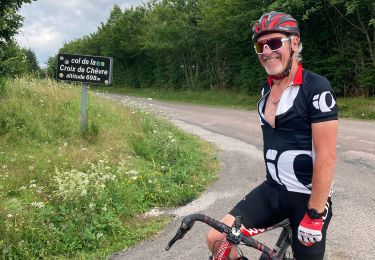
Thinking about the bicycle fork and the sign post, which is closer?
the bicycle fork

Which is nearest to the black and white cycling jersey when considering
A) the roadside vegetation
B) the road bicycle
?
the road bicycle

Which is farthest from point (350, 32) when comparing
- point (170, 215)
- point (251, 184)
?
point (170, 215)

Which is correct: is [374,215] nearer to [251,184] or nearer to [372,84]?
[251,184]

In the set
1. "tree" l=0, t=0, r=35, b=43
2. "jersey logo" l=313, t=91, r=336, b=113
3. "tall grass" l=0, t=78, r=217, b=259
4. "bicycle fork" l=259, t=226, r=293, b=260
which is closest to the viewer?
"jersey logo" l=313, t=91, r=336, b=113

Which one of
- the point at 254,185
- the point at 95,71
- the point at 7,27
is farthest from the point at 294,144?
the point at 7,27

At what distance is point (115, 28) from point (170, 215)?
142 ft

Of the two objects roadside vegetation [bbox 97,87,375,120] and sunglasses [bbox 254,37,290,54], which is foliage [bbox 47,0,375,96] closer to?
roadside vegetation [bbox 97,87,375,120]

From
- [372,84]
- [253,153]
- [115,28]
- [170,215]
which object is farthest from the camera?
[115,28]

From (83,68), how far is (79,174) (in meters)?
4.05

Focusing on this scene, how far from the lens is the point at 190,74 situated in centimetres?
3381

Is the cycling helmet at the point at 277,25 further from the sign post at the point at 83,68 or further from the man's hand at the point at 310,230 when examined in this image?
the sign post at the point at 83,68

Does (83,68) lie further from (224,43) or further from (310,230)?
(224,43)

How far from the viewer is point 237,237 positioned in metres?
2.20

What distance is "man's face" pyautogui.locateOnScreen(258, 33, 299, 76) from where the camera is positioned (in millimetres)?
2570
